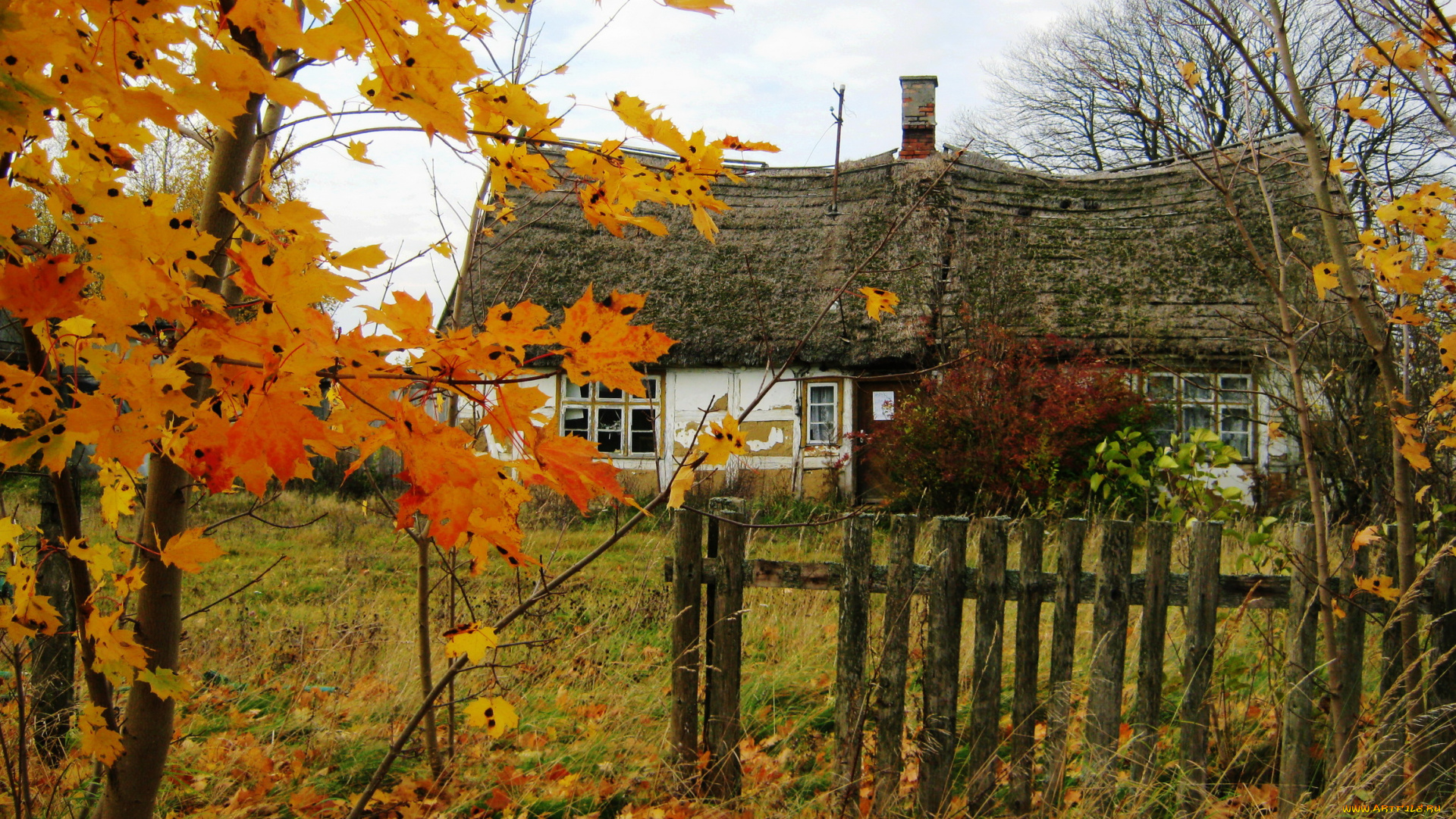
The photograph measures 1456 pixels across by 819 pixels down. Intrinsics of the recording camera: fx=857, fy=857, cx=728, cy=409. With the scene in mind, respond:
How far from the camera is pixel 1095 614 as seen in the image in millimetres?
2486

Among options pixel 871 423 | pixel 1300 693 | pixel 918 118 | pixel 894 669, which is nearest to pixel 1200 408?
pixel 871 423

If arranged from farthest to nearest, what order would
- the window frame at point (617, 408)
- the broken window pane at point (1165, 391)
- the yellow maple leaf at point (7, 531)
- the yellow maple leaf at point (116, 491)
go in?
the window frame at point (617, 408)
the broken window pane at point (1165, 391)
the yellow maple leaf at point (116, 491)
the yellow maple leaf at point (7, 531)

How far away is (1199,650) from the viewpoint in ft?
8.19

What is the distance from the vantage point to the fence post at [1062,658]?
7.94ft

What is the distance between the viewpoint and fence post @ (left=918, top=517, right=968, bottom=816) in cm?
247

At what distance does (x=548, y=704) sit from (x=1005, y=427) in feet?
18.7

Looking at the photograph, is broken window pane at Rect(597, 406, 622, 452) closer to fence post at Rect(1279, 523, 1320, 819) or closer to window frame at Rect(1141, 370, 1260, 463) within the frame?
window frame at Rect(1141, 370, 1260, 463)

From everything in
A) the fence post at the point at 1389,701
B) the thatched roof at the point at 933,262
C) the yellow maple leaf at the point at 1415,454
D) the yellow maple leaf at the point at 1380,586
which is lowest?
the fence post at the point at 1389,701

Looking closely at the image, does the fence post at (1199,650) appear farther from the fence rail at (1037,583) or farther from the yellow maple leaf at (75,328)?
the yellow maple leaf at (75,328)

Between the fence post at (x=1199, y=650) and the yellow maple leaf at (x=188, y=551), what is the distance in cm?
246

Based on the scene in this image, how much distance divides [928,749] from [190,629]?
406 cm

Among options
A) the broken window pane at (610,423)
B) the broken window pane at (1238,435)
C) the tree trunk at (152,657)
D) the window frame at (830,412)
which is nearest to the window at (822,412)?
the window frame at (830,412)

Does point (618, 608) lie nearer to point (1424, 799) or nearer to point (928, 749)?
point (928, 749)

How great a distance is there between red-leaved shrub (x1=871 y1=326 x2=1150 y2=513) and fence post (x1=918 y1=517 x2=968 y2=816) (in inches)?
205
